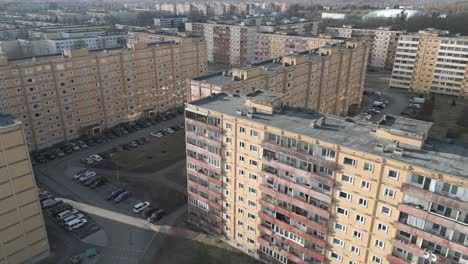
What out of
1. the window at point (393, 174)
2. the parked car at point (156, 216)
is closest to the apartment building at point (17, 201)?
the parked car at point (156, 216)

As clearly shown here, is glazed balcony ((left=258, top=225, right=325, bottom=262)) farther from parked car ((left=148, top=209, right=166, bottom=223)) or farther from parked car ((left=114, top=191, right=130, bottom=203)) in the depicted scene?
parked car ((left=114, top=191, right=130, bottom=203))

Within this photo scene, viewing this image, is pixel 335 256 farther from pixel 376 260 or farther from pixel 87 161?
pixel 87 161

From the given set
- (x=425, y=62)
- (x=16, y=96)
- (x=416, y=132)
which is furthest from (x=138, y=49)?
(x=425, y=62)

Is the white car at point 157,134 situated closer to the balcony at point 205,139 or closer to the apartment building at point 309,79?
the apartment building at point 309,79

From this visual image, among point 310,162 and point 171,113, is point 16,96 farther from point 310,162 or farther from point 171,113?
point 310,162

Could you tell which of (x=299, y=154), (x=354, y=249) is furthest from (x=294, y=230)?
(x=299, y=154)

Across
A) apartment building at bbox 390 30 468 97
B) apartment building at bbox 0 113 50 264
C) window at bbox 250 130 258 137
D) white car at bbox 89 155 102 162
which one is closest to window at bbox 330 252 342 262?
window at bbox 250 130 258 137
